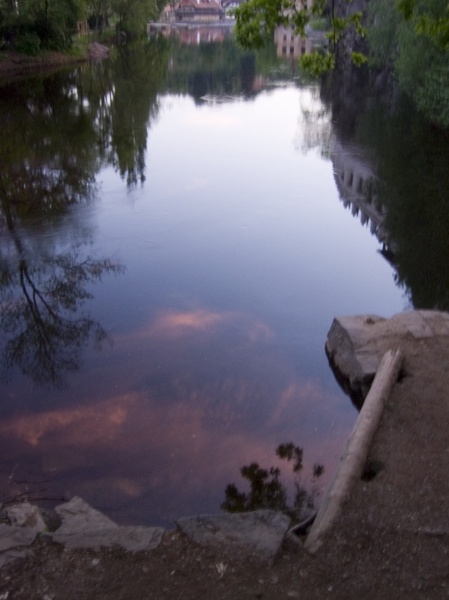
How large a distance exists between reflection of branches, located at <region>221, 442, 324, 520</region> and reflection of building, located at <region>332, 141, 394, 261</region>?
Answer: 24.8 ft

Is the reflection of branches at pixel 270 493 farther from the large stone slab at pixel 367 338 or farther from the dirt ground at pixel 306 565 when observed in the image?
the large stone slab at pixel 367 338

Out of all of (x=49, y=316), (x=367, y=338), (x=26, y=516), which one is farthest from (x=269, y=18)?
(x=49, y=316)

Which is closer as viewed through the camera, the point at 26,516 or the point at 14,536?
the point at 14,536

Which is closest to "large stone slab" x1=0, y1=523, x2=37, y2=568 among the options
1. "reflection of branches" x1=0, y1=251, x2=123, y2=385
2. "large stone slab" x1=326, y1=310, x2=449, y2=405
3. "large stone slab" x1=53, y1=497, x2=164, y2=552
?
"large stone slab" x1=53, y1=497, x2=164, y2=552

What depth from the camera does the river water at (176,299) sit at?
7586 mm

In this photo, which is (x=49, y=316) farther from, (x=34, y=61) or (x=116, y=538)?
(x=34, y=61)

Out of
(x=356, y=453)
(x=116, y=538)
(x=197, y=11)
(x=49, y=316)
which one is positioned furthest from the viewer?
(x=197, y=11)

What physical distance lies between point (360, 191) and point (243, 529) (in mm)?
13304

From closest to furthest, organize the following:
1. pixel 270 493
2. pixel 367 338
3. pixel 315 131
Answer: pixel 270 493 < pixel 367 338 < pixel 315 131

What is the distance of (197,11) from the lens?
126m

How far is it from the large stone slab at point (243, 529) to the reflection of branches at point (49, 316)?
13.7ft

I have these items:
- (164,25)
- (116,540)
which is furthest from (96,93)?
(164,25)

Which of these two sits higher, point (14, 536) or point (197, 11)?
point (197, 11)

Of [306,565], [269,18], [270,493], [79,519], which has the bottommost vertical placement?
[270,493]
